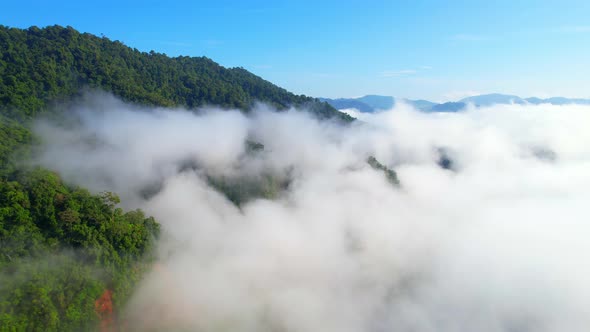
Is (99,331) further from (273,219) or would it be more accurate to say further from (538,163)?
(538,163)

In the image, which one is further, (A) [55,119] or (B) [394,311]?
(B) [394,311]

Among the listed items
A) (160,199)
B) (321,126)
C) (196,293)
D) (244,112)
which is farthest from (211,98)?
(196,293)

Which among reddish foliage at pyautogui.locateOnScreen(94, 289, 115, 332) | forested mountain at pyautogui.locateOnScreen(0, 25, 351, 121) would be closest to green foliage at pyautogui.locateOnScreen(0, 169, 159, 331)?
reddish foliage at pyautogui.locateOnScreen(94, 289, 115, 332)

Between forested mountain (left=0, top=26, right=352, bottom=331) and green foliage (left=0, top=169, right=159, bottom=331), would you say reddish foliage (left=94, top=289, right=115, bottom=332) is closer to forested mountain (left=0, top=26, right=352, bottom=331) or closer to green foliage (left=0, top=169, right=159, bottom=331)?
forested mountain (left=0, top=26, right=352, bottom=331)

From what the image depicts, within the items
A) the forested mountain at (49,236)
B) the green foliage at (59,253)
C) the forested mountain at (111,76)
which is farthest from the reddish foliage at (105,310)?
the forested mountain at (111,76)

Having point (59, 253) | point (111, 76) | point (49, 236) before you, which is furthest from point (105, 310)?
point (111, 76)

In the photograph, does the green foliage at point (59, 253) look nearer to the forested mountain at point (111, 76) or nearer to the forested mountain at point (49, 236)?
the forested mountain at point (49, 236)
